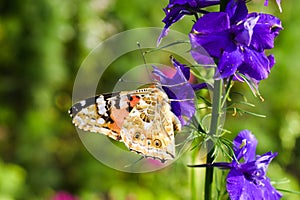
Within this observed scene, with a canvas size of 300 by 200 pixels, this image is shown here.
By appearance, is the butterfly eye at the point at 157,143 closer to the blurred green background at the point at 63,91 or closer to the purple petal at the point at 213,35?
the purple petal at the point at 213,35

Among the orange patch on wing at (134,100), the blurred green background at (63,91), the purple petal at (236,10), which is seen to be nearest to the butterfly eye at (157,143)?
the orange patch on wing at (134,100)

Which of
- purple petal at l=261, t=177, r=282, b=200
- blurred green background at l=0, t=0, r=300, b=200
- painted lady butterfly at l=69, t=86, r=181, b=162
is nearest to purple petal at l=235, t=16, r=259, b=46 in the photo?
painted lady butterfly at l=69, t=86, r=181, b=162

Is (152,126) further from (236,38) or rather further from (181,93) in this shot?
(236,38)

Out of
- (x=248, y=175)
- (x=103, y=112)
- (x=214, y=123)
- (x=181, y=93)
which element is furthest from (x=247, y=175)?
(x=103, y=112)

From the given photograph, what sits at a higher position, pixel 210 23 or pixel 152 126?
pixel 210 23

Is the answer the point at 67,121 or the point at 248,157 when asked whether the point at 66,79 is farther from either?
the point at 248,157
